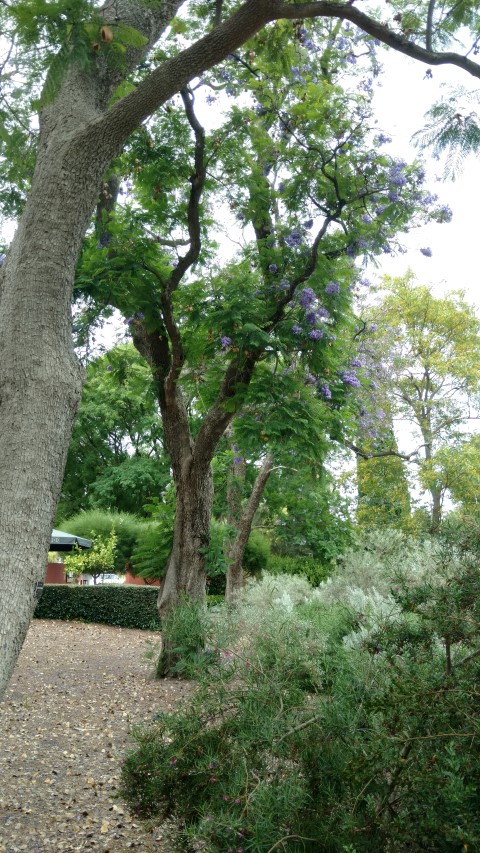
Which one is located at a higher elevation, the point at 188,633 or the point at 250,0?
the point at 250,0

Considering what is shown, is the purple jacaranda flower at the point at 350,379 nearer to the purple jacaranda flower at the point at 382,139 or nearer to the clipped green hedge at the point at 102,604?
the purple jacaranda flower at the point at 382,139

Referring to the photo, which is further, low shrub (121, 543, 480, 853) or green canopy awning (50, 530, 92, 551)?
green canopy awning (50, 530, 92, 551)

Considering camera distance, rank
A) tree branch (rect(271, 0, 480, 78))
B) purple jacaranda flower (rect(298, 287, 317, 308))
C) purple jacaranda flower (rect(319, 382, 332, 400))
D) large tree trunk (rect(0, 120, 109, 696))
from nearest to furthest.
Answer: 1. large tree trunk (rect(0, 120, 109, 696))
2. tree branch (rect(271, 0, 480, 78))
3. purple jacaranda flower (rect(298, 287, 317, 308))
4. purple jacaranda flower (rect(319, 382, 332, 400))

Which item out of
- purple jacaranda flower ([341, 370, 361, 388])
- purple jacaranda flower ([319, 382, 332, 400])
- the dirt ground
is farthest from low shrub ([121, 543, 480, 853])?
purple jacaranda flower ([341, 370, 361, 388])

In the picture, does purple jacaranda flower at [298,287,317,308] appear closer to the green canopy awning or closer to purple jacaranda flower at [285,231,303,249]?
purple jacaranda flower at [285,231,303,249]

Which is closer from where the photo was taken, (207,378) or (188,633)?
(188,633)

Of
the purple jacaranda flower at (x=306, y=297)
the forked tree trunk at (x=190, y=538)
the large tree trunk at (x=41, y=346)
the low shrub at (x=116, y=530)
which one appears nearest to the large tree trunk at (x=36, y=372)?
the large tree trunk at (x=41, y=346)

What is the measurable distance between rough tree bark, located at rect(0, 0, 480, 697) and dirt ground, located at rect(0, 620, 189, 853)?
1.04 meters

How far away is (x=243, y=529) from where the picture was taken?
43.9 feet

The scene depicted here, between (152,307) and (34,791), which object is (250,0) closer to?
(152,307)

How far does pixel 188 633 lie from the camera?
13.5 feet

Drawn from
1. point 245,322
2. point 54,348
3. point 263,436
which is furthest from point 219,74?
point 54,348

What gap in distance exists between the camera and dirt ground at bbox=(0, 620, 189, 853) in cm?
450

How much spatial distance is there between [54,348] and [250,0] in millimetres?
2136
